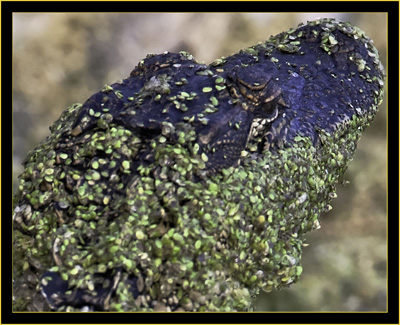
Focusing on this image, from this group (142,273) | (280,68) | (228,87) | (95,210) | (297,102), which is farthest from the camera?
(280,68)

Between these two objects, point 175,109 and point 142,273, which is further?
point 175,109

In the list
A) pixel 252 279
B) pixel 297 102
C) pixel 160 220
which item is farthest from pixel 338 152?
pixel 160 220

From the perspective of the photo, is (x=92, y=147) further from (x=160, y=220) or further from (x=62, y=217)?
(x=160, y=220)

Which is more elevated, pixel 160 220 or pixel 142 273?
pixel 160 220

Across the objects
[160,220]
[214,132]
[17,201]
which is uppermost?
[214,132]

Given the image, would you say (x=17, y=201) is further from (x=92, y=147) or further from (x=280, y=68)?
(x=280, y=68)

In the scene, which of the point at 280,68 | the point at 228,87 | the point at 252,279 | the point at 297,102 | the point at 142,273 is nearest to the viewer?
the point at 142,273

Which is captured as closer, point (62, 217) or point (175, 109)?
point (62, 217)

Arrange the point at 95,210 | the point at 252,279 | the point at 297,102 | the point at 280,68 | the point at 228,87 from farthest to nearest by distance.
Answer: the point at 280,68 → the point at 297,102 → the point at 228,87 → the point at 252,279 → the point at 95,210

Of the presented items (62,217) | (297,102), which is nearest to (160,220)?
(62,217)
